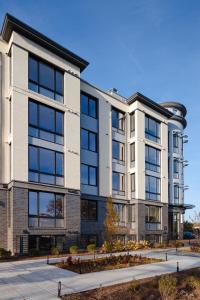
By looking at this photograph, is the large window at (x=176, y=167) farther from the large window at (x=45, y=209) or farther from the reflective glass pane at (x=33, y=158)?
the reflective glass pane at (x=33, y=158)

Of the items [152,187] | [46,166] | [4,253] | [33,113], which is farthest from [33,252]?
[152,187]

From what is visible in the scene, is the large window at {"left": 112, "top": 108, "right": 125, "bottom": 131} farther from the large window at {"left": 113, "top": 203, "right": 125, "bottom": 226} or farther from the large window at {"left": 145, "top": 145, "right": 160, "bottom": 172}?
the large window at {"left": 113, "top": 203, "right": 125, "bottom": 226}

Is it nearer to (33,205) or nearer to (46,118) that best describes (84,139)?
(46,118)

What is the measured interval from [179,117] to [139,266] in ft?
100

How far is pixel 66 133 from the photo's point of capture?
1061 inches

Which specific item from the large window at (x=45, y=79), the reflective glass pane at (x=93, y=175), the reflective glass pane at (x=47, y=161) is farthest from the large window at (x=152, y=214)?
the large window at (x=45, y=79)

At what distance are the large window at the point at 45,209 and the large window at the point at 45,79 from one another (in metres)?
8.12

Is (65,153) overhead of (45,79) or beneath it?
beneath

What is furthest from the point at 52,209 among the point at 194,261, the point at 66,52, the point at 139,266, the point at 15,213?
the point at 66,52

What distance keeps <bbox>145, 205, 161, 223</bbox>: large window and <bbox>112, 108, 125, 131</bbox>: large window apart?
9.23 meters

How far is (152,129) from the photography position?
3731cm

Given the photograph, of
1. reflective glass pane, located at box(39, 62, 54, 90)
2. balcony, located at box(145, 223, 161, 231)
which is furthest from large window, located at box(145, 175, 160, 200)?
reflective glass pane, located at box(39, 62, 54, 90)

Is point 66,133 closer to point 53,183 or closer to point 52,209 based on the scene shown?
point 53,183

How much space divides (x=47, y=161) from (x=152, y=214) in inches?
627
